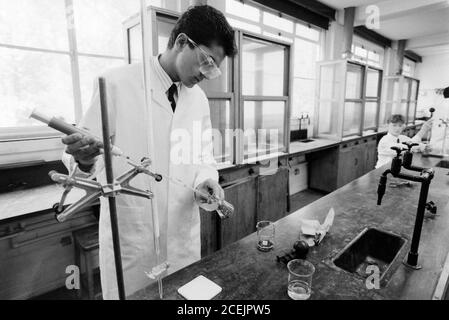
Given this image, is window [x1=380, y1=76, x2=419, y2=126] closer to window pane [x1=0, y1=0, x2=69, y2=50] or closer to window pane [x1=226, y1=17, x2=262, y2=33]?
window pane [x1=226, y1=17, x2=262, y2=33]

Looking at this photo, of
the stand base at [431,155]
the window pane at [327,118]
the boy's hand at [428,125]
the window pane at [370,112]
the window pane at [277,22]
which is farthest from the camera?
the window pane at [370,112]

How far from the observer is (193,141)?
150 centimetres

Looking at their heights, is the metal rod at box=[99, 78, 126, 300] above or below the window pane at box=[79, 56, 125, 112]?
below

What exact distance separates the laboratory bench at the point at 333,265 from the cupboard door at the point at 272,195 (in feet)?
4.32

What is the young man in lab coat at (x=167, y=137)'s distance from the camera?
1.20 metres

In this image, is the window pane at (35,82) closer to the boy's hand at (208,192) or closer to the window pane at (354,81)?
the boy's hand at (208,192)

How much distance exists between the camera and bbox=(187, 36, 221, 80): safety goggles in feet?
3.89

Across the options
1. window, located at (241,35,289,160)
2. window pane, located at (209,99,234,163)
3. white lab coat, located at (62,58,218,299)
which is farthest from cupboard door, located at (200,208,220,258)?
white lab coat, located at (62,58,218,299)

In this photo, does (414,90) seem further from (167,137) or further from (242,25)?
(167,137)

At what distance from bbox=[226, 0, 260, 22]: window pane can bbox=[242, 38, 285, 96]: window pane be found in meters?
0.64

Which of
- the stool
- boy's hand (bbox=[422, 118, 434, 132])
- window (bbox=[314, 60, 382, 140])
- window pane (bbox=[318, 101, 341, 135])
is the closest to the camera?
the stool

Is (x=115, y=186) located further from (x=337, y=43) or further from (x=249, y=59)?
(x=337, y=43)

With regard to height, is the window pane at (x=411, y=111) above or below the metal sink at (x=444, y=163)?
above

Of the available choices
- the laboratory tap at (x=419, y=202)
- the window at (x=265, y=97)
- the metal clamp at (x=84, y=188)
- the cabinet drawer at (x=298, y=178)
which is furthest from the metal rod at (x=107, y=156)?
the cabinet drawer at (x=298, y=178)
